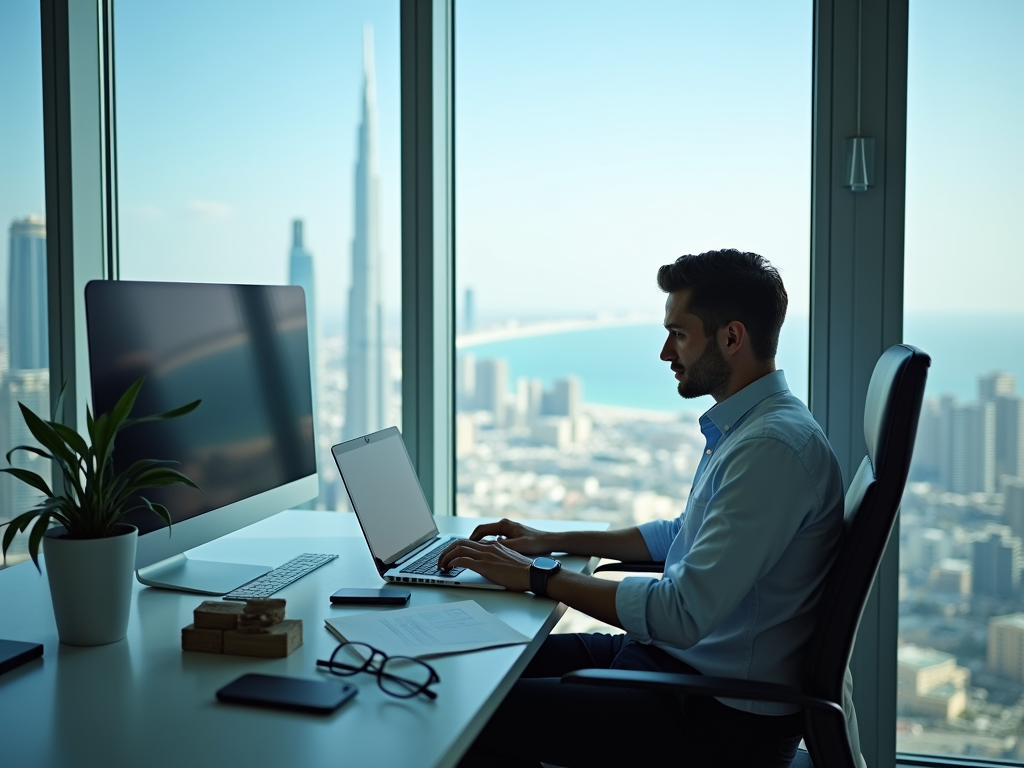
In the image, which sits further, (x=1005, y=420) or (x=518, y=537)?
(x=1005, y=420)

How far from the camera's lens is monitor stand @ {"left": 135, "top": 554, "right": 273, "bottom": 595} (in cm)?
171

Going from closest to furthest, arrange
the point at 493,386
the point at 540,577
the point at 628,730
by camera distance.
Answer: the point at 628,730 < the point at 540,577 < the point at 493,386

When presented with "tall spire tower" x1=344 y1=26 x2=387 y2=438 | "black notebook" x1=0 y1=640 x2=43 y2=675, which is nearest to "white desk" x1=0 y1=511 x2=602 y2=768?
"black notebook" x1=0 y1=640 x2=43 y2=675

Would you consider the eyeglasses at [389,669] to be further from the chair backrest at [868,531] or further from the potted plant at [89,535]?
the chair backrest at [868,531]

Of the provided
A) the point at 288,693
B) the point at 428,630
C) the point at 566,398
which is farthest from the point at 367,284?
the point at 288,693

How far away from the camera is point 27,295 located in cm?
295

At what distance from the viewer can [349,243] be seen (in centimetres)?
276

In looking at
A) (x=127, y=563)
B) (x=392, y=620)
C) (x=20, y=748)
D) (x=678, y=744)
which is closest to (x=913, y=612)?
(x=678, y=744)

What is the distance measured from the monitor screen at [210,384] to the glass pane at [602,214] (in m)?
0.76

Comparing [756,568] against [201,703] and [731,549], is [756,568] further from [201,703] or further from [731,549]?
[201,703]

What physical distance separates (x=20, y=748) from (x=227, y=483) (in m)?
0.74

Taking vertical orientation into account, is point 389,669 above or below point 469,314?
below

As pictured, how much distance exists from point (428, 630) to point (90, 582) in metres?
0.52

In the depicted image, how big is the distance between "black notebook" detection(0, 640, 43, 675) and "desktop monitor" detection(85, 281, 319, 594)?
21cm
